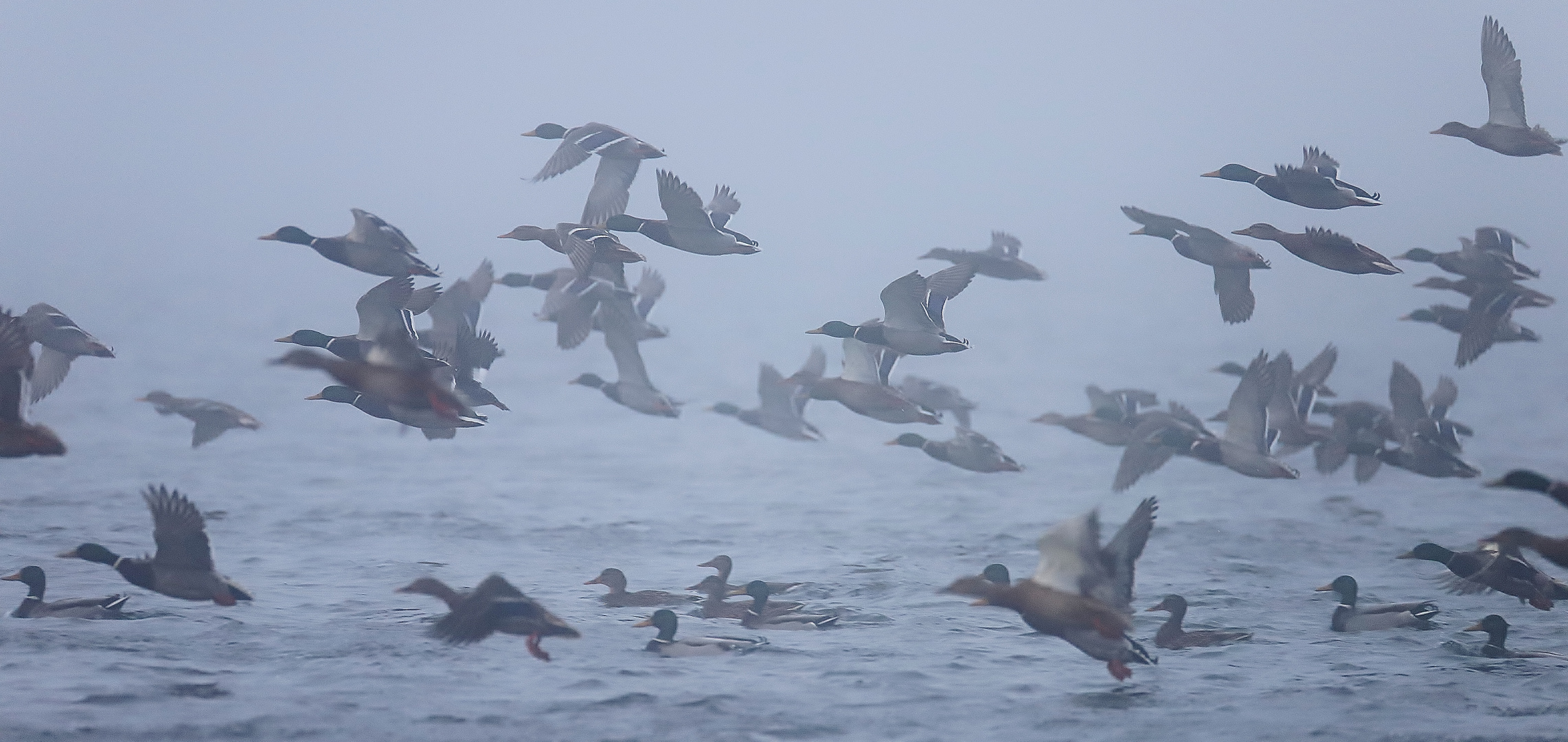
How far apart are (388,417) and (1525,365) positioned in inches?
1409

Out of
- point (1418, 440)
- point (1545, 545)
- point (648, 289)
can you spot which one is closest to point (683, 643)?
point (1545, 545)

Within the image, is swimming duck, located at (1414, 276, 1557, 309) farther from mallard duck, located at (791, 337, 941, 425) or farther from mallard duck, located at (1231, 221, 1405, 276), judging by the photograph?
mallard duck, located at (791, 337, 941, 425)

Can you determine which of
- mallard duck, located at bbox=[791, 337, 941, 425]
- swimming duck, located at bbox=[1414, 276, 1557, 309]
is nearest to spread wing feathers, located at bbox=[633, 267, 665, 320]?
mallard duck, located at bbox=[791, 337, 941, 425]

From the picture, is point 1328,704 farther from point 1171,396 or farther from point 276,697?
point 1171,396

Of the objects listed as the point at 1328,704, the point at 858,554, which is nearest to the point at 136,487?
the point at 858,554

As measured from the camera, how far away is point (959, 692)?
1080 centimetres

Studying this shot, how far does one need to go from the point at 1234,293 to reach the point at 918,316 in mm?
2850

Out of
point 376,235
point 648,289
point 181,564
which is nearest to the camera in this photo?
point 181,564

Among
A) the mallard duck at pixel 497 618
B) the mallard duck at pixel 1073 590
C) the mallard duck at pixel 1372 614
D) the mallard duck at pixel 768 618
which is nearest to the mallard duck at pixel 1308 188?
the mallard duck at pixel 1372 614

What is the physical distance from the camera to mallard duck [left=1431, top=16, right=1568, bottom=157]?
12.1 metres

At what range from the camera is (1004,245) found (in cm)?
1719

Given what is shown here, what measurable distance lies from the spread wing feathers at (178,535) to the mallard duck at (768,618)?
4.52 m

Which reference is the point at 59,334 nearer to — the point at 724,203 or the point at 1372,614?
the point at 724,203

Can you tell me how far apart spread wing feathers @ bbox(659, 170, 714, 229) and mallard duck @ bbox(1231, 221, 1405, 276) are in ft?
14.3
